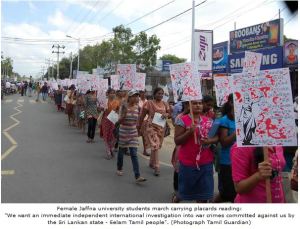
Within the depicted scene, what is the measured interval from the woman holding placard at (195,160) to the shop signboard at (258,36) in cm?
1655

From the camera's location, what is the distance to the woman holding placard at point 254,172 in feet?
10.6

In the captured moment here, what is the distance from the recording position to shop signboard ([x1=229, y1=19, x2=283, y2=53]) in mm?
20469

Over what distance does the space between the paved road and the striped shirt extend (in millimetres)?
679

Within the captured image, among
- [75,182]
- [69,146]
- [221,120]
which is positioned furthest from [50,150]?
[221,120]

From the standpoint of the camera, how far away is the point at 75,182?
24.6ft

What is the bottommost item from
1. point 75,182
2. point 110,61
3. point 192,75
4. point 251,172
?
point 75,182

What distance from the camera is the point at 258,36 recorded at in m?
21.7

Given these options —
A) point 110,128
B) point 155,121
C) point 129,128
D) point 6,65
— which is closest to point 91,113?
point 110,128

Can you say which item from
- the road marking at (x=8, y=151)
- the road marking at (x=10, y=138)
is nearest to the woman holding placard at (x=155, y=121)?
the road marking at (x=8, y=151)

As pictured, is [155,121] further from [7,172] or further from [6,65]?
[6,65]

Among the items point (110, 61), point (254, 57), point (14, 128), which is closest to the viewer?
point (254, 57)

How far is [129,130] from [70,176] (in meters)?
1.38
